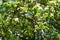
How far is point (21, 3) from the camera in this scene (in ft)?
8.09

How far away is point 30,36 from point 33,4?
43 centimetres

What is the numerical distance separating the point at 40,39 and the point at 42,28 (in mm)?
280

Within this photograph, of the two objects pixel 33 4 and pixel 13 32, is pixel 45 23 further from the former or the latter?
pixel 13 32

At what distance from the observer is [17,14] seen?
2561mm

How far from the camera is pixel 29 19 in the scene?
2.56m

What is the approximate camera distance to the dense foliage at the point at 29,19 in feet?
7.95

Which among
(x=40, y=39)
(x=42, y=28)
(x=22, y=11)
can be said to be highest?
(x=22, y=11)

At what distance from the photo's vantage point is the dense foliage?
2.42m

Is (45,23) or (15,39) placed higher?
(45,23)

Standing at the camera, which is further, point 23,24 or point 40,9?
point 23,24

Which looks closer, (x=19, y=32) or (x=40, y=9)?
(x=40, y=9)

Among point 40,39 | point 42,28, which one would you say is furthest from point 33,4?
point 40,39

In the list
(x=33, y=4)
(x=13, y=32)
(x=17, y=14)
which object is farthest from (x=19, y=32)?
(x=33, y=4)

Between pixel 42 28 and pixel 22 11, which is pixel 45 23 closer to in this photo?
pixel 42 28
